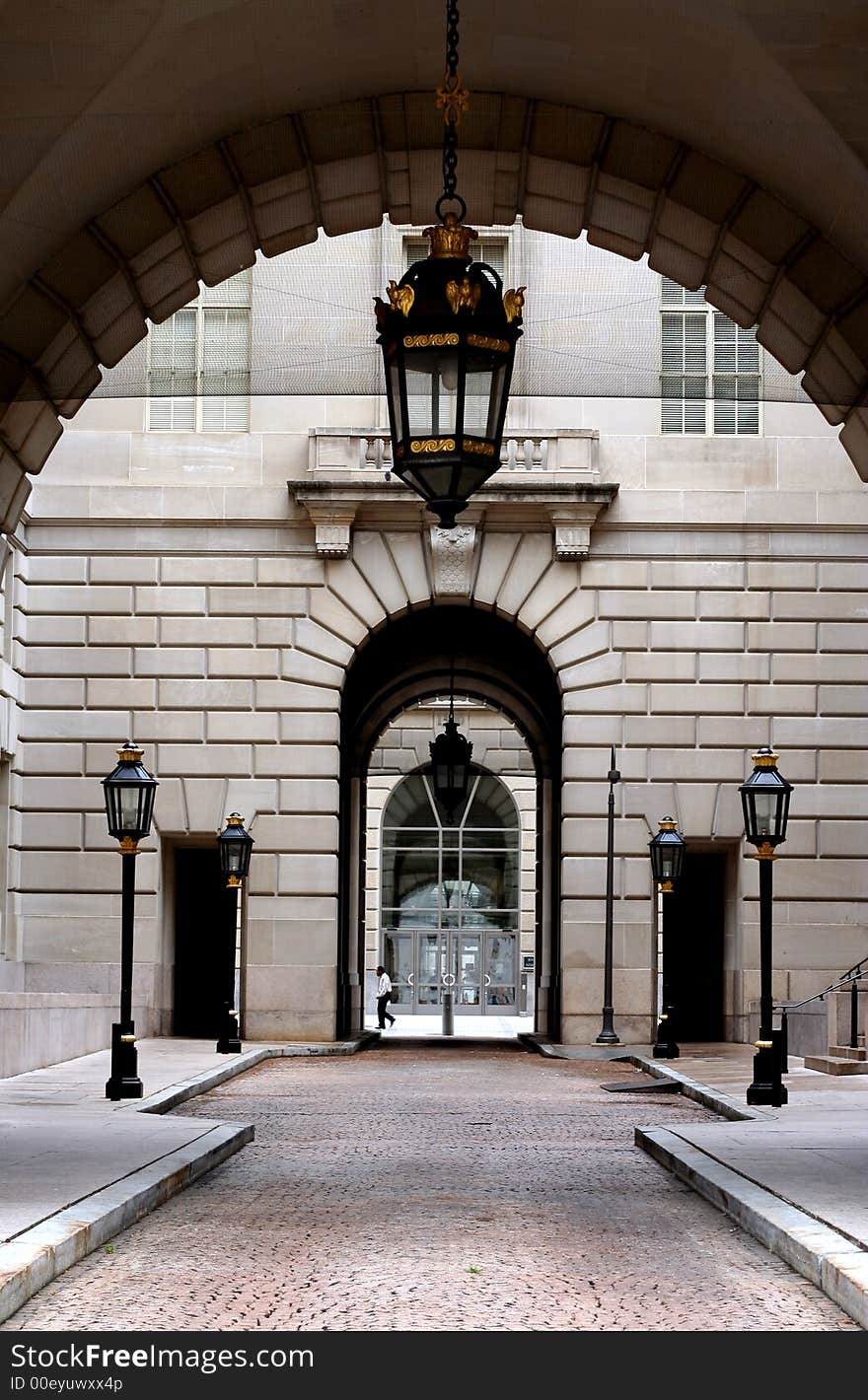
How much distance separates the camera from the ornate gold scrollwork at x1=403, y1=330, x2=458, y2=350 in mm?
11375

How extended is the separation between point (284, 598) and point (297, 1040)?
24.4 ft

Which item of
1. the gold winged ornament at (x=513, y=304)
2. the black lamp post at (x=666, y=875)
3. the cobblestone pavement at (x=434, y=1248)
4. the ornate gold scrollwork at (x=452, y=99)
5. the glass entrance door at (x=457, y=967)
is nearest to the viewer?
the cobblestone pavement at (x=434, y=1248)

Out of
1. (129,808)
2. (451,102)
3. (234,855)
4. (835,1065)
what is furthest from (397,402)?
(234,855)

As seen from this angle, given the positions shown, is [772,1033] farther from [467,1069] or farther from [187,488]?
[187,488]

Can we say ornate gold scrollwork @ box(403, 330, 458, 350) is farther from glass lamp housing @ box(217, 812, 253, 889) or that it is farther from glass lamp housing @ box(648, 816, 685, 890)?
glass lamp housing @ box(648, 816, 685, 890)

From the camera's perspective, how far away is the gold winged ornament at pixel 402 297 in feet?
37.6

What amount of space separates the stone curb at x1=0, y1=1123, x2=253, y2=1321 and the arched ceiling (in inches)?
208

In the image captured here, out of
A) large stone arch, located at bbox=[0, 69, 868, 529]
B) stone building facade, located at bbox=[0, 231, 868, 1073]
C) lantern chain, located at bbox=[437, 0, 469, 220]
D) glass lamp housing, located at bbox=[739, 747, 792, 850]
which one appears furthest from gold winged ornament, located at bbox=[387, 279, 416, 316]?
stone building facade, located at bbox=[0, 231, 868, 1073]

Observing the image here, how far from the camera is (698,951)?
127ft

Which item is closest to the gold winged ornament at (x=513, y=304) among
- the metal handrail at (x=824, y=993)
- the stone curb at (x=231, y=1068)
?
the stone curb at (x=231, y=1068)

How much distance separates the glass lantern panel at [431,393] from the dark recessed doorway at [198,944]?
24.6 metres

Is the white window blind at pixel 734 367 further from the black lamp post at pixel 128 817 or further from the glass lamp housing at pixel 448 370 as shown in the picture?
the black lamp post at pixel 128 817

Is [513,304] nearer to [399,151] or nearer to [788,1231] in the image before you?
[399,151]

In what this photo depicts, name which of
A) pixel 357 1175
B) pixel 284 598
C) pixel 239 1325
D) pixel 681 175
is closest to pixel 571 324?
pixel 681 175
